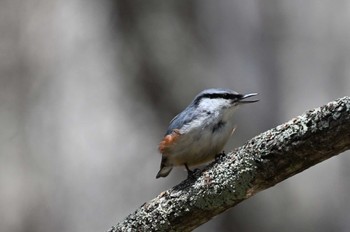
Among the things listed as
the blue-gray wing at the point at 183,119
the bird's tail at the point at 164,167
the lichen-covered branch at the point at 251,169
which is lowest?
the lichen-covered branch at the point at 251,169

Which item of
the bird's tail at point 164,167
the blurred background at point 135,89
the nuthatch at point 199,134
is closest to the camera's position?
the nuthatch at point 199,134

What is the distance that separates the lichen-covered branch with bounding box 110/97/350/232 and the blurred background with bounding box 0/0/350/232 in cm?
188

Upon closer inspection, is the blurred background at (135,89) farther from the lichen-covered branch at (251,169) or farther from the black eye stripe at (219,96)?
the lichen-covered branch at (251,169)

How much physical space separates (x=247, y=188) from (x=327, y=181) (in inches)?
87.3

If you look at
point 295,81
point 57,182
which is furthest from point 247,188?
point 57,182

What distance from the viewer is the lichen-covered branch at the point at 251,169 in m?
1.84

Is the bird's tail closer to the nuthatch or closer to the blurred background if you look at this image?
the nuthatch

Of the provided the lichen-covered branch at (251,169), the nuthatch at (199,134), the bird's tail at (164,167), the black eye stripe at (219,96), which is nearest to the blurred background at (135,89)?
the bird's tail at (164,167)

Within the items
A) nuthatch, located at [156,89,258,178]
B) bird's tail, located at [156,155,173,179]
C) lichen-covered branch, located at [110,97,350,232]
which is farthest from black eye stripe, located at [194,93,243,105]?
lichen-covered branch, located at [110,97,350,232]

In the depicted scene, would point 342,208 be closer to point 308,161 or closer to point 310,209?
point 310,209

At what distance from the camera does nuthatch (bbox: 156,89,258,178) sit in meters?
2.75

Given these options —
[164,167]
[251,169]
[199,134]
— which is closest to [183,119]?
[199,134]

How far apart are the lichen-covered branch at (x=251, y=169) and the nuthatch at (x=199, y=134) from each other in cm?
46

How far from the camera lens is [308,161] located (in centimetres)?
191
